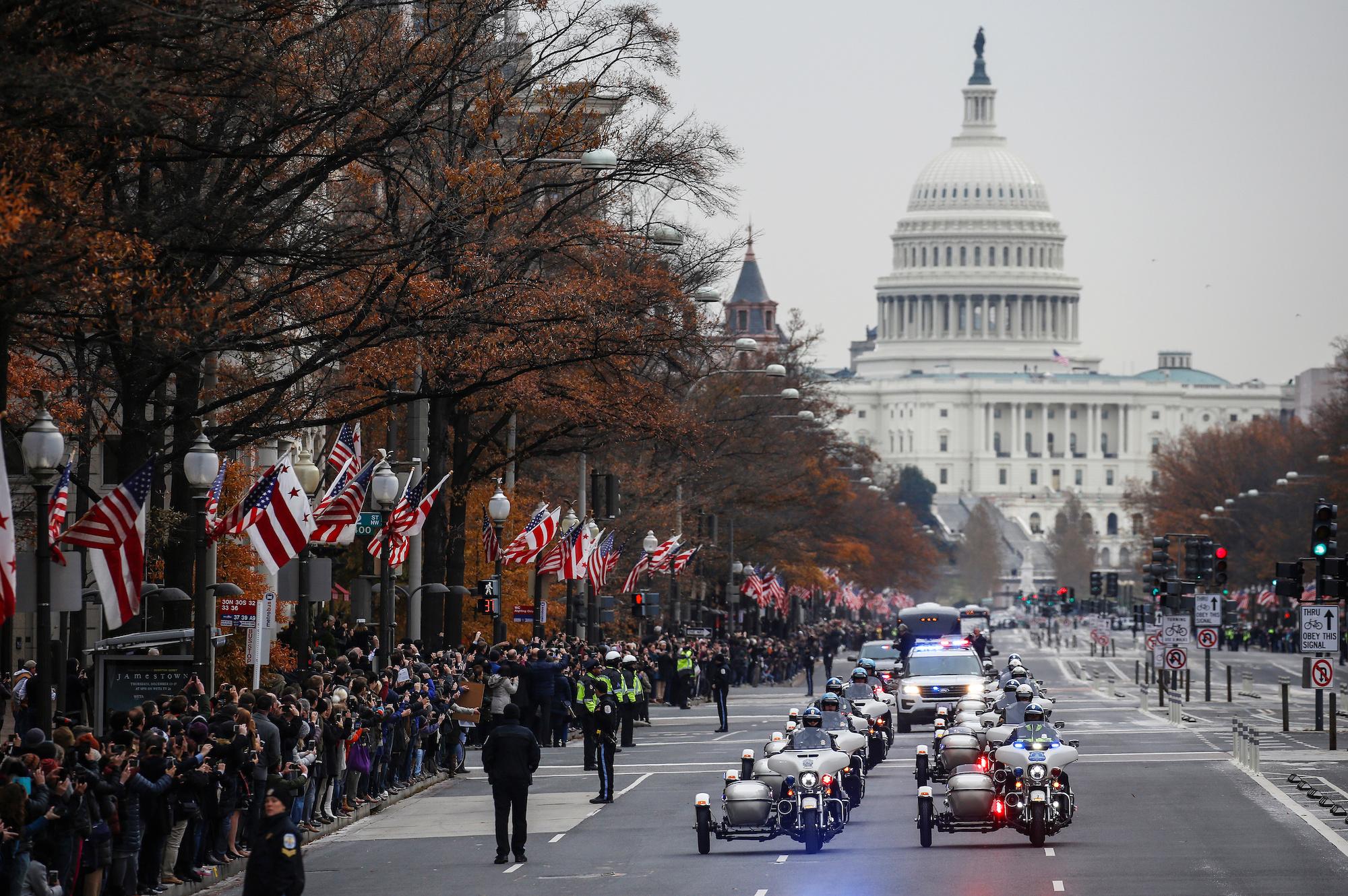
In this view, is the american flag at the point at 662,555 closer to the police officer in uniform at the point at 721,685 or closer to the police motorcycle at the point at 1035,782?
the police officer in uniform at the point at 721,685

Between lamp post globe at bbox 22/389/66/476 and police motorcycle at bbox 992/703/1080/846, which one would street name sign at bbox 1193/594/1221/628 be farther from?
lamp post globe at bbox 22/389/66/476

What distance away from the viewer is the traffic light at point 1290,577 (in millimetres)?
41938

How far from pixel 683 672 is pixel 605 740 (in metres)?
28.2

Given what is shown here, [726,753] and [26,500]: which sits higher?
[26,500]

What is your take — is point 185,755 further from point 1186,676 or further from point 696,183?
point 1186,676

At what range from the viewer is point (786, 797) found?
85.5 feet

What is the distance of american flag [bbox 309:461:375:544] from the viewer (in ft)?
102

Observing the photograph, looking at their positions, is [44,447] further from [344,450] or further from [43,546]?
[344,450]

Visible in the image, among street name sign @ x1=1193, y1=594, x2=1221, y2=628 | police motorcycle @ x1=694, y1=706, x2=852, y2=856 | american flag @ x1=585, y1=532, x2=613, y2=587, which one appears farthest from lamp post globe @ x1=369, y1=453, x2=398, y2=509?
street name sign @ x1=1193, y1=594, x2=1221, y2=628

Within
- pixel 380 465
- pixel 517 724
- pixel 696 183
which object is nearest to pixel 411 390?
pixel 380 465

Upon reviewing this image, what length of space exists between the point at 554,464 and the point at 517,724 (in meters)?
44.3

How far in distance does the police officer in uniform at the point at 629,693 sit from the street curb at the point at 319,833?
9.22ft

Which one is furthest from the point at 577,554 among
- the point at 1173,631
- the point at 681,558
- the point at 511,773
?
the point at 511,773

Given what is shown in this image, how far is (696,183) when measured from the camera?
41.9 metres
